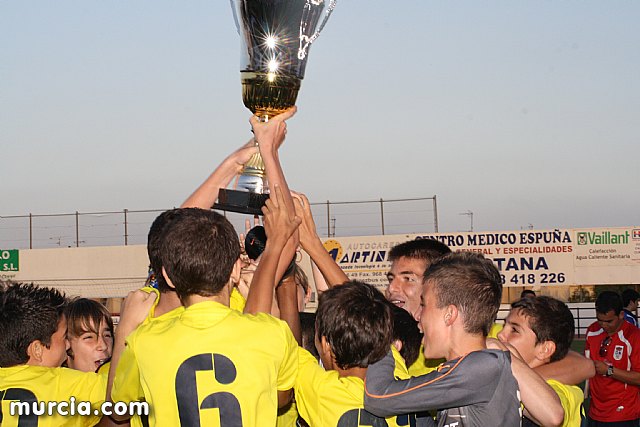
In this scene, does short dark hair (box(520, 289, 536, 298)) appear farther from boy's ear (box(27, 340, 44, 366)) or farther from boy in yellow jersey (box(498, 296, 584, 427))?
boy's ear (box(27, 340, 44, 366))

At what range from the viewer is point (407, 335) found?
368 cm

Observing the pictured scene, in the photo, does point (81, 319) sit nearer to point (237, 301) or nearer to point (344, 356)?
point (237, 301)

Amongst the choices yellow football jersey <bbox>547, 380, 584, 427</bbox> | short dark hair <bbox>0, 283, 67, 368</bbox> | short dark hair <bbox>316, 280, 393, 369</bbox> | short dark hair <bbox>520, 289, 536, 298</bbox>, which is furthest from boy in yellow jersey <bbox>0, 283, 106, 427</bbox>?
short dark hair <bbox>520, 289, 536, 298</bbox>

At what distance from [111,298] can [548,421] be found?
1110 inches

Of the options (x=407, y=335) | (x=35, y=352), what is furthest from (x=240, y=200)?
(x=35, y=352)

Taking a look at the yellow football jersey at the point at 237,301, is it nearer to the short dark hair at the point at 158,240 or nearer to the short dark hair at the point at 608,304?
the short dark hair at the point at 158,240

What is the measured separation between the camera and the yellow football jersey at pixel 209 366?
2.71m

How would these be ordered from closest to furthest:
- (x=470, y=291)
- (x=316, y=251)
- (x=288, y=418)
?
(x=470, y=291)
(x=316, y=251)
(x=288, y=418)

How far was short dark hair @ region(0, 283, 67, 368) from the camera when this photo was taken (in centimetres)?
345

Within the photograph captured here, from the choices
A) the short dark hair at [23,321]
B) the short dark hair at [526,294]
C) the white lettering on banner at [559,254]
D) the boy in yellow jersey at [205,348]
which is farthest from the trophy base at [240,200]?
the white lettering on banner at [559,254]

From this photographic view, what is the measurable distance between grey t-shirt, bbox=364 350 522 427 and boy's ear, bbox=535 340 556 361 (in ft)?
3.07

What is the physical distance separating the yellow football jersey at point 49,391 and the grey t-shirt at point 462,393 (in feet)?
3.98

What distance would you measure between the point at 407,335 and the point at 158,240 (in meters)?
1.37

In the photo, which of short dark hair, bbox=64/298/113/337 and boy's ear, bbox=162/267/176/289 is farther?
short dark hair, bbox=64/298/113/337
